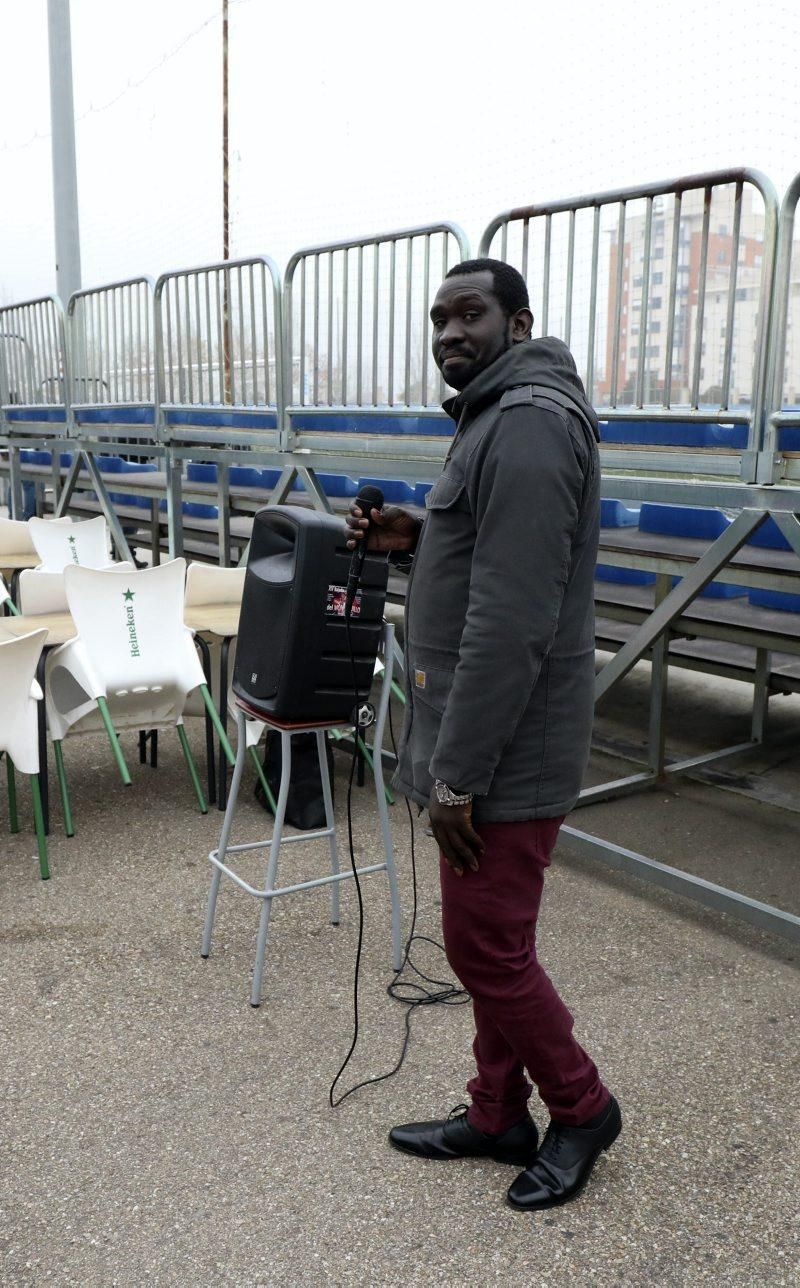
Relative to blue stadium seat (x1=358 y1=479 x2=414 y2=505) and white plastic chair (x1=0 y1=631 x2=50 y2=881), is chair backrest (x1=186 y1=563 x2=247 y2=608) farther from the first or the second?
blue stadium seat (x1=358 y1=479 x2=414 y2=505)

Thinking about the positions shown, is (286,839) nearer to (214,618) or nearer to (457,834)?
(457,834)

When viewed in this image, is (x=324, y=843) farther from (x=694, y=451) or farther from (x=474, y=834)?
(x=474, y=834)

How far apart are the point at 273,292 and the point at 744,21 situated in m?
3.91

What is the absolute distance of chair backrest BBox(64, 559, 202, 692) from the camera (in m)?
4.59

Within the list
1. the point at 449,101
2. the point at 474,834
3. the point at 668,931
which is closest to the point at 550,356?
the point at 474,834

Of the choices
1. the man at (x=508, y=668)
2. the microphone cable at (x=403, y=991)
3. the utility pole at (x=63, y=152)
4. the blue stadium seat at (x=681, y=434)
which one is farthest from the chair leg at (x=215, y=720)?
the utility pole at (x=63, y=152)

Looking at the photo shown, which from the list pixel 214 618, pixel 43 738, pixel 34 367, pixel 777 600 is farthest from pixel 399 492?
pixel 34 367

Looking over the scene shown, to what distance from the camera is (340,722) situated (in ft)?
10.3

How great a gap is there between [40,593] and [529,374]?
3689 millimetres

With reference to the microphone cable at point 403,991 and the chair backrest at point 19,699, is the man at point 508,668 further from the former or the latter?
the chair backrest at point 19,699

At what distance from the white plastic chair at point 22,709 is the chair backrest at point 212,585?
1.44 meters

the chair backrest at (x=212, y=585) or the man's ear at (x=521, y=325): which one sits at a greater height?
the man's ear at (x=521, y=325)

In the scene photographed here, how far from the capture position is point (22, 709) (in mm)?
4027

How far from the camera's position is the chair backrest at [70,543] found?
6.77 m
